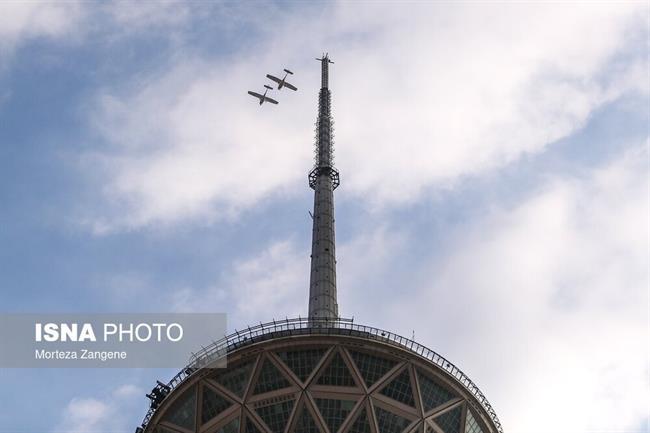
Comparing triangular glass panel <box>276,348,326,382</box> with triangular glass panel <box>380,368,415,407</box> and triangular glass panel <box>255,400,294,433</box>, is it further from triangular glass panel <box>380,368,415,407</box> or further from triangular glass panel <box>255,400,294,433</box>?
triangular glass panel <box>380,368,415,407</box>

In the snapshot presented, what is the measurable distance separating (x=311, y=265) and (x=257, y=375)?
2994cm

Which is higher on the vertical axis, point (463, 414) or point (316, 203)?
point (316, 203)

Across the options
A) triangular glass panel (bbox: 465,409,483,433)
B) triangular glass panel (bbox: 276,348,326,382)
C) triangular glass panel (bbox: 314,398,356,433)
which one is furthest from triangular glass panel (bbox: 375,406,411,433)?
triangular glass panel (bbox: 276,348,326,382)

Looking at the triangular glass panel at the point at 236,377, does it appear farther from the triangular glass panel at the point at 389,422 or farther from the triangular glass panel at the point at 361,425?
the triangular glass panel at the point at 389,422

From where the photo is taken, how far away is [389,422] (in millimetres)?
89375

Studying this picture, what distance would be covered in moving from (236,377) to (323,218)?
3756 centimetres

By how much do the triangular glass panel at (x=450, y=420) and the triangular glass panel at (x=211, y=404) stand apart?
20794 mm

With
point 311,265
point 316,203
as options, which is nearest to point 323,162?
point 316,203

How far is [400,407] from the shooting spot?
90062mm

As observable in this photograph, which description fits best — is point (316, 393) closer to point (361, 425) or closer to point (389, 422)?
point (361, 425)

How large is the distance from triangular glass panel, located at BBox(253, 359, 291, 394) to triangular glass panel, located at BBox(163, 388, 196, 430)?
6.45 meters

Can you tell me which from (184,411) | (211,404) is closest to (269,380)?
(211,404)

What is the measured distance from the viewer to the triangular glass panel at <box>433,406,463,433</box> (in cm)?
9106

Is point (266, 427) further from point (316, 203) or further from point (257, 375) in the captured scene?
point (316, 203)
